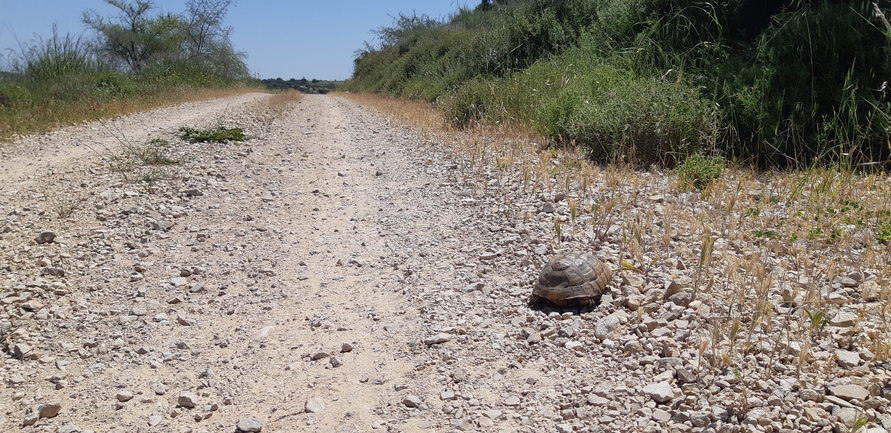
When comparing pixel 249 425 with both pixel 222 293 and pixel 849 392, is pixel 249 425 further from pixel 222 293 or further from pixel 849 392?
pixel 849 392

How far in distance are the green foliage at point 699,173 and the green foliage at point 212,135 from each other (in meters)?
6.97

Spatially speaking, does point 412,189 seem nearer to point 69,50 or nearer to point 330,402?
point 330,402

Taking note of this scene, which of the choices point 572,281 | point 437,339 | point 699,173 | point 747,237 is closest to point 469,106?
point 699,173

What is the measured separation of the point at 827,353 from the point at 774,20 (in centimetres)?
645

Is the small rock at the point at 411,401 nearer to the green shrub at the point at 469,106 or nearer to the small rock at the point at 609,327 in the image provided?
the small rock at the point at 609,327

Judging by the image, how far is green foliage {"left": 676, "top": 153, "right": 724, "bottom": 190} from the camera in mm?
5469

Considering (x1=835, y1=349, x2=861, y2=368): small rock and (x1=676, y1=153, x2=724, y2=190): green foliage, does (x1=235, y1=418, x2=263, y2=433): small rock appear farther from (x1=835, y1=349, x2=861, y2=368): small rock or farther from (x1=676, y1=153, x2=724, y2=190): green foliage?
(x1=676, y1=153, x2=724, y2=190): green foliage

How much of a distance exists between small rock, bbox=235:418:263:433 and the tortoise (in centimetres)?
172

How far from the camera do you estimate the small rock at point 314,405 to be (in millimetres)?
2819

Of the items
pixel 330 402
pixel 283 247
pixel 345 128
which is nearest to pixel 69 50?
pixel 345 128

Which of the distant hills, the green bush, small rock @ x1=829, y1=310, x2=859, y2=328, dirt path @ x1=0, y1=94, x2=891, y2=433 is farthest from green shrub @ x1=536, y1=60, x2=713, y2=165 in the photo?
the distant hills

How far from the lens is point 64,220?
5266mm

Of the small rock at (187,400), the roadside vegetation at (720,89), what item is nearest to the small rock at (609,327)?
the small rock at (187,400)

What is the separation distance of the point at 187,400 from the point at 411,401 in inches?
43.2
